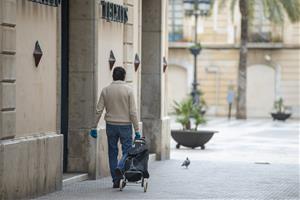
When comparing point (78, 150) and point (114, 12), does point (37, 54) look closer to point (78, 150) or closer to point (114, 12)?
point (78, 150)

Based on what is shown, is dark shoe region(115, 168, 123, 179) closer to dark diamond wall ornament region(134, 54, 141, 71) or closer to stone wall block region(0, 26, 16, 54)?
stone wall block region(0, 26, 16, 54)

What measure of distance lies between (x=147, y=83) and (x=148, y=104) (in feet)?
1.50

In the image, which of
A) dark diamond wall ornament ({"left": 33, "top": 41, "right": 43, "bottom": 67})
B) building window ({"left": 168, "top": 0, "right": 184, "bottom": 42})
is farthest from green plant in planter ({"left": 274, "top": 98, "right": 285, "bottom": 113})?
dark diamond wall ornament ({"left": 33, "top": 41, "right": 43, "bottom": 67})

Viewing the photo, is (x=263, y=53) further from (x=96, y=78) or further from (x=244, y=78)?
(x=96, y=78)

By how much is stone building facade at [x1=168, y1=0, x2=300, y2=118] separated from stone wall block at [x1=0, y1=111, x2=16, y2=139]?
151 ft

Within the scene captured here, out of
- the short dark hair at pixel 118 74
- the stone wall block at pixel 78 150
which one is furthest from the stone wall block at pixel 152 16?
the short dark hair at pixel 118 74

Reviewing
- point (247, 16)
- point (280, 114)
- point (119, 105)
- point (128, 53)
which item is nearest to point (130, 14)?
point (128, 53)

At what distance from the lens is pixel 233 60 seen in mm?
60219

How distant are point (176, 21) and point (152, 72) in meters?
38.3

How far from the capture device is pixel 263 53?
196 ft

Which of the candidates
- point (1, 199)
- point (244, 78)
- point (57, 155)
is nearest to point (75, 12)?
point (57, 155)

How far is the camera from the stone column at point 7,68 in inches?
508

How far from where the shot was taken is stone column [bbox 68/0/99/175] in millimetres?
17078

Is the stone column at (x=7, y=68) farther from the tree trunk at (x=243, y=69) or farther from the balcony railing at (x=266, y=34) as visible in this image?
the balcony railing at (x=266, y=34)
